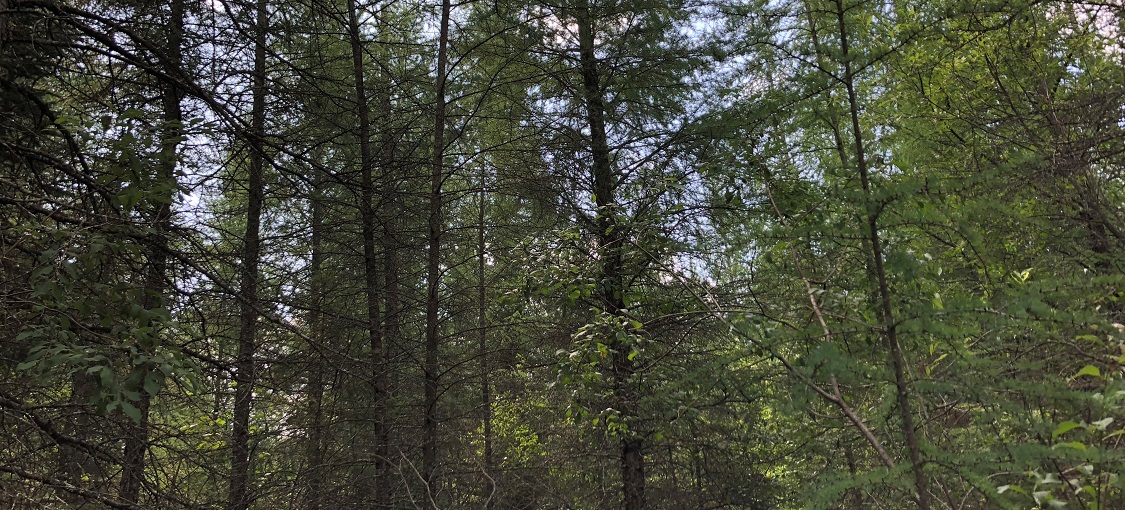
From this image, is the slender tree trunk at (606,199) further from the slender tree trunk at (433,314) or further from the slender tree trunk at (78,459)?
the slender tree trunk at (78,459)

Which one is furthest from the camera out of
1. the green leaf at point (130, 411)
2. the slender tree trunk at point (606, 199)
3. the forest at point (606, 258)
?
the slender tree trunk at point (606, 199)

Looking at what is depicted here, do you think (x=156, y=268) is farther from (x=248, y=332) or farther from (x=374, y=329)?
(x=248, y=332)

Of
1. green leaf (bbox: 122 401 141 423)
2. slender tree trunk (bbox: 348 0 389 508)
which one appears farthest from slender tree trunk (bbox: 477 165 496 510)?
green leaf (bbox: 122 401 141 423)

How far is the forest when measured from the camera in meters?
2.90

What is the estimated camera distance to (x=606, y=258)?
19.4 ft

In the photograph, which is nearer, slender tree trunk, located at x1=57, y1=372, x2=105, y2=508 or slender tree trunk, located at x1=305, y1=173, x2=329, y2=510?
slender tree trunk, located at x1=57, y1=372, x2=105, y2=508

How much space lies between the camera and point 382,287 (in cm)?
725

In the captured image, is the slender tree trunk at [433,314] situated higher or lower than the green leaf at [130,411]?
higher

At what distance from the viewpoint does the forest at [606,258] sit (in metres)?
2.90

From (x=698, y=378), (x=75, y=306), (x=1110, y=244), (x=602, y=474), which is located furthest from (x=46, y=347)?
(x=1110, y=244)

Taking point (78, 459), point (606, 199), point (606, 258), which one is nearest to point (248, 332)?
point (78, 459)

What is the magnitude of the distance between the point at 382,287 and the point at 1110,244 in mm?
7907

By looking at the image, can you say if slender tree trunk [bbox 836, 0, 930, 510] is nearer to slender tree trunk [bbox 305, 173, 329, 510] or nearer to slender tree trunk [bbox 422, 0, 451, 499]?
slender tree trunk [bbox 305, 173, 329, 510]

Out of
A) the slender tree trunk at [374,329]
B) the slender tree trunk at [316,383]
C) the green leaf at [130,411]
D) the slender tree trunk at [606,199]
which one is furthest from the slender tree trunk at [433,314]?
the green leaf at [130,411]
